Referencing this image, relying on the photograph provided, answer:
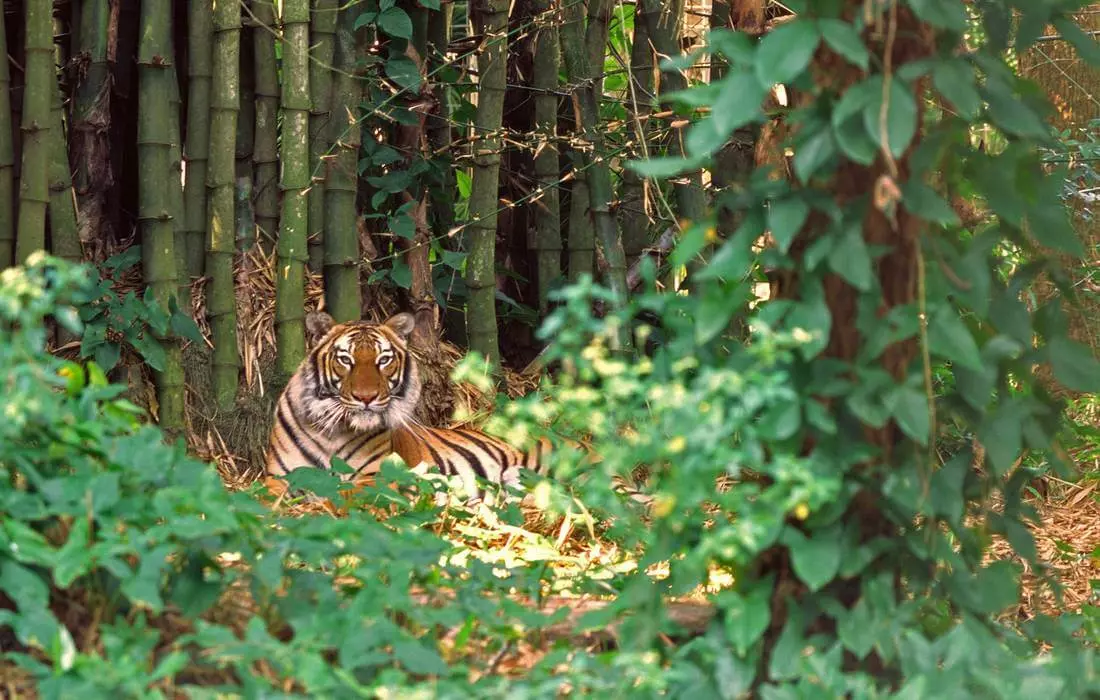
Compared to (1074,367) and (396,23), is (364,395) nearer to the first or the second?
(396,23)

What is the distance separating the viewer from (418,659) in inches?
86.1

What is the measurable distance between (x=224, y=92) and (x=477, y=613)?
115 inches

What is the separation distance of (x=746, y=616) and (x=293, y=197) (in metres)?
3.14

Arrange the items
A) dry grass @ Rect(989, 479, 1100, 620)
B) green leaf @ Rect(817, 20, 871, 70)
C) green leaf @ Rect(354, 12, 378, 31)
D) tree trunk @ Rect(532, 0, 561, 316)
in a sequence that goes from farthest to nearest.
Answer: tree trunk @ Rect(532, 0, 561, 316) → green leaf @ Rect(354, 12, 378, 31) → dry grass @ Rect(989, 479, 1100, 620) → green leaf @ Rect(817, 20, 871, 70)

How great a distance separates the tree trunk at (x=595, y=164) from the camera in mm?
5059

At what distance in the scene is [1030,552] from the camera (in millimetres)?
2344

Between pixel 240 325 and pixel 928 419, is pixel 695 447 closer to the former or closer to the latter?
pixel 928 419

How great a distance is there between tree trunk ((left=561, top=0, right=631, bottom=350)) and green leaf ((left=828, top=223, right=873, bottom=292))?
2.87 meters

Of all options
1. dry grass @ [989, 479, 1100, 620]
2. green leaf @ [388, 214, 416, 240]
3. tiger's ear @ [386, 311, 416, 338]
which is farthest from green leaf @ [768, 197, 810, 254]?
green leaf @ [388, 214, 416, 240]

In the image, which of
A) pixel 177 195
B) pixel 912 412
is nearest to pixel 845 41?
pixel 912 412

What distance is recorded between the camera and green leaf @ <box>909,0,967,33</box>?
79.9 inches

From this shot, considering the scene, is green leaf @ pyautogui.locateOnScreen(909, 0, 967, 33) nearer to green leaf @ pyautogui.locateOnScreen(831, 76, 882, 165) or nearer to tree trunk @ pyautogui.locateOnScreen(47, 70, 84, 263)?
green leaf @ pyautogui.locateOnScreen(831, 76, 882, 165)

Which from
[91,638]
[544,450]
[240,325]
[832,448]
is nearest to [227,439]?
[240,325]

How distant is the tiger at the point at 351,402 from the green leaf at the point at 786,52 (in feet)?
9.09
